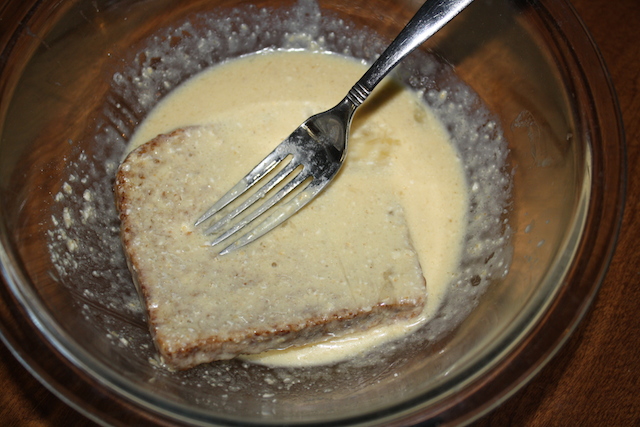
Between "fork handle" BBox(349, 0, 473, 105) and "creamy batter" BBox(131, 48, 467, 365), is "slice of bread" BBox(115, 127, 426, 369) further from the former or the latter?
"fork handle" BBox(349, 0, 473, 105)

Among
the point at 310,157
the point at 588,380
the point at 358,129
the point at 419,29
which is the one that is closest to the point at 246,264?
the point at 310,157

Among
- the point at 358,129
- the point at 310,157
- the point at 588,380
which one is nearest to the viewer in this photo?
the point at 588,380

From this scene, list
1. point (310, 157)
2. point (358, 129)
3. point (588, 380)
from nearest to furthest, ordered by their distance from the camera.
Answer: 1. point (588, 380)
2. point (310, 157)
3. point (358, 129)

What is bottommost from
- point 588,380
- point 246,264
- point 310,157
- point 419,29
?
point 588,380

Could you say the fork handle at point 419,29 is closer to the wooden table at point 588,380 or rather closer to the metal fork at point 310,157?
the metal fork at point 310,157

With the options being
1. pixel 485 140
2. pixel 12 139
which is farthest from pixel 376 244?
pixel 12 139

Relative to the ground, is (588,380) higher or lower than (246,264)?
lower

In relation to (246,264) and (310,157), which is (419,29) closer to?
(310,157)

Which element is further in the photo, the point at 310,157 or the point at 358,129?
the point at 358,129
